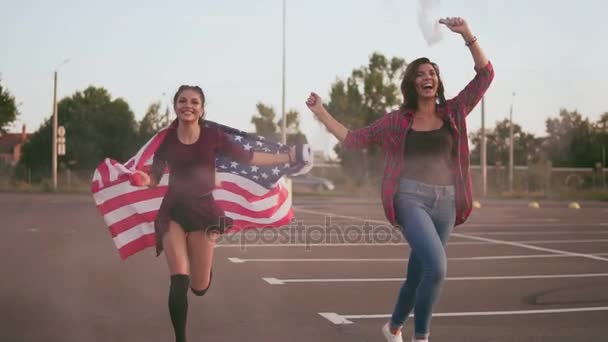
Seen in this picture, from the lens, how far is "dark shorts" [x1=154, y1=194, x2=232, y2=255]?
5.58 m

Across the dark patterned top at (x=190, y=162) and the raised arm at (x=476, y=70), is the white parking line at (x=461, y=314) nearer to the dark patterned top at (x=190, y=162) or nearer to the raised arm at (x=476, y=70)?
the dark patterned top at (x=190, y=162)

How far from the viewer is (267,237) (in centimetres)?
1595

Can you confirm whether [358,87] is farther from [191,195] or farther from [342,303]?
[191,195]

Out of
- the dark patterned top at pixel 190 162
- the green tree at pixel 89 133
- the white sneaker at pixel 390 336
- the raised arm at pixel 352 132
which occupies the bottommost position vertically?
the white sneaker at pixel 390 336

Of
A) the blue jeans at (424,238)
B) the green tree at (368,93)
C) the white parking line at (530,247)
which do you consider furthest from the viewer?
the green tree at (368,93)

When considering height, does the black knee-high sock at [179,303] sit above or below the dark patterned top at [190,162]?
below

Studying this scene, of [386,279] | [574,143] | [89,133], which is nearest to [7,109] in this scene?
[89,133]

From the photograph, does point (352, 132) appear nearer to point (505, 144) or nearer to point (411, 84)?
point (411, 84)

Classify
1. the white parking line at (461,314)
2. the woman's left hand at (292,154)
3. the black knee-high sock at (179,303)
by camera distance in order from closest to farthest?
1. the black knee-high sock at (179,303)
2. the woman's left hand at (292,154)
3. the white parking line at (461,314)

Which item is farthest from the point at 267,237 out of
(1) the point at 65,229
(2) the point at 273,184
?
(2) the point at 273,184

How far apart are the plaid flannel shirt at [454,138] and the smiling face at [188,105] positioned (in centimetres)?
99

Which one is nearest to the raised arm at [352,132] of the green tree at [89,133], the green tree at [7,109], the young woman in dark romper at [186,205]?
the young woman in dark romper at [186,205]

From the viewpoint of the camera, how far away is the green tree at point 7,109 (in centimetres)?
3797

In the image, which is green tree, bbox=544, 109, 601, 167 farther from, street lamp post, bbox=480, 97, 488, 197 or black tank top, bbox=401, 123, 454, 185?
black tank top, bbox=401, 123, 454, 185
